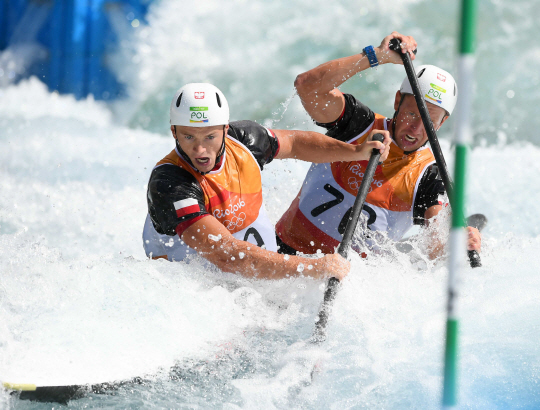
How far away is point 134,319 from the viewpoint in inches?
115

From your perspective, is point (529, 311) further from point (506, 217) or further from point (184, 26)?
point (184, 26)

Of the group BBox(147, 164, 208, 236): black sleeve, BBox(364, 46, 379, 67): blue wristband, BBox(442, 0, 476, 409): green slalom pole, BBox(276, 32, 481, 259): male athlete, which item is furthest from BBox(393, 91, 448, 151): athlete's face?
BBox(442, 0, 476, 409): green slalom pole

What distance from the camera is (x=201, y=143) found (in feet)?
9.55

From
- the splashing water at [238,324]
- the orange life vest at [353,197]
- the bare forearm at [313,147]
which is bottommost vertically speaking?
the splashing water at [238,324]

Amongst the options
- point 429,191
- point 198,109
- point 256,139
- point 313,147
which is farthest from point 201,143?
point 429,191

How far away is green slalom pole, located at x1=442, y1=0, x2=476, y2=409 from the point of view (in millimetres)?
1551

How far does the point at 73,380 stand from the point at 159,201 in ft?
2.96

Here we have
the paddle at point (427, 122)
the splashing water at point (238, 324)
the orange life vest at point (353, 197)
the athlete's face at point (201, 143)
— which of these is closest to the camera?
the splashing water at point (238, 324)

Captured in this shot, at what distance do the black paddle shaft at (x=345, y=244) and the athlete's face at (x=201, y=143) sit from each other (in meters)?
0.78

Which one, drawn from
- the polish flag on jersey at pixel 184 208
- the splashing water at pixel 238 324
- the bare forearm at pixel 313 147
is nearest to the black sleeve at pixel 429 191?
the splashing water at pixel 238 324

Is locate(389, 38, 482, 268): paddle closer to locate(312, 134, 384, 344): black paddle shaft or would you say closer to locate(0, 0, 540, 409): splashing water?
locate(312, 134, 384, 344): black paddle shaft

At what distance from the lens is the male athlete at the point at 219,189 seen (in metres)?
2.79

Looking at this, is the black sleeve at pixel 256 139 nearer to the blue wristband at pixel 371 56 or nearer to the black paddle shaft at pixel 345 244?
the black paddle shaft at pixel 345 244

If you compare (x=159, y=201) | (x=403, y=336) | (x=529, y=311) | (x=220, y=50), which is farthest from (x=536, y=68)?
(x=159, y=201)
